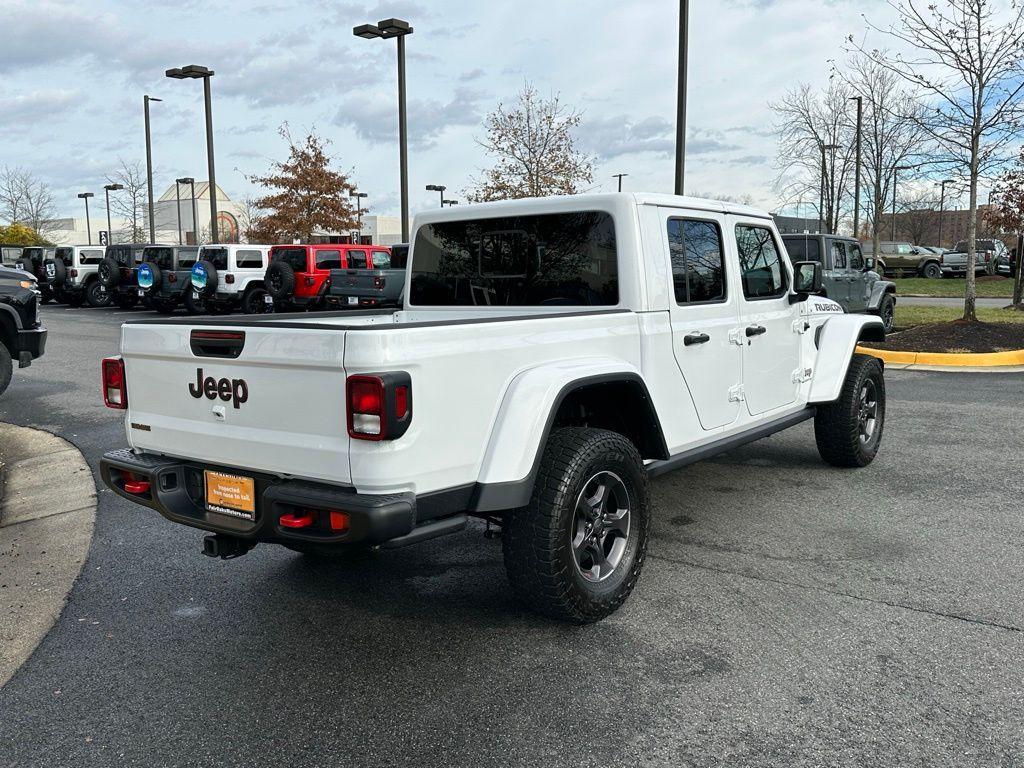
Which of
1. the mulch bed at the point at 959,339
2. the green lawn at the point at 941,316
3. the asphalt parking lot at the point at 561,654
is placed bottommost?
the asphalt parking lot at the point at 561,654

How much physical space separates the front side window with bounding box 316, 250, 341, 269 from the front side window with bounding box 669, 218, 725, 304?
17048mm

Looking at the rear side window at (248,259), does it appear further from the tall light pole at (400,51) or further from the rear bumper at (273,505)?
the rear bumper at (273,505)

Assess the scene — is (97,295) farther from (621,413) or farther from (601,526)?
(601,526)

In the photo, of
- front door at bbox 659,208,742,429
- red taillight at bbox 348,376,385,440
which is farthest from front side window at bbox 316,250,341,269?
red taillight at bbox 348,376,385,440

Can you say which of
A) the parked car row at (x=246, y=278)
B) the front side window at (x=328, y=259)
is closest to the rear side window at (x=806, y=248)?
the parked car row at (x=246, y=278)

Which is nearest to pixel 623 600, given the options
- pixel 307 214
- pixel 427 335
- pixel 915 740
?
pixel 915 740

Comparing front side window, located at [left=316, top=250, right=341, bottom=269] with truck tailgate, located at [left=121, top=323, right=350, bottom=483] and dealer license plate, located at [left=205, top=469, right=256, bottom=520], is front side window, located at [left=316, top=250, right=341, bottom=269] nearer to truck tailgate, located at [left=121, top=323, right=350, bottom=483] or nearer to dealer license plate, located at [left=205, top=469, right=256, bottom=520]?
truck tailgate, located at [left=121, top=323, right=350, bottom=483]

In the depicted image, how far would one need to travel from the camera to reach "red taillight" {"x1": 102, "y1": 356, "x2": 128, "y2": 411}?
404 cm

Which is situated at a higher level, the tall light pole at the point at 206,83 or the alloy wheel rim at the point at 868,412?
the tall light pole at the point at 206,83

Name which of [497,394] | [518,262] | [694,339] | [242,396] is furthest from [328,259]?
[497,394]

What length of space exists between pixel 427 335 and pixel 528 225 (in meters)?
1.78

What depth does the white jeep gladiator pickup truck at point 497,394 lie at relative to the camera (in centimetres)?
314

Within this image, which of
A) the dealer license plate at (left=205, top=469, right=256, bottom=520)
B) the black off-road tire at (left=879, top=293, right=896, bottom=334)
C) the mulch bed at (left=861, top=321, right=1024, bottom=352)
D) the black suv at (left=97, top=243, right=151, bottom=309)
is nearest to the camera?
the dealer license plate at (left=205, top=469, right=256, bottom=520)

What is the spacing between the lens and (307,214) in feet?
121
